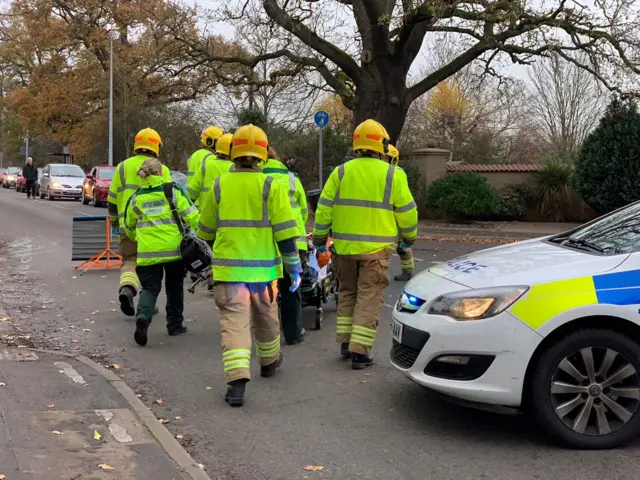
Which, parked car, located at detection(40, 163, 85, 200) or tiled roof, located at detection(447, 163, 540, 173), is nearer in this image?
tiled roof, located at detection(447, 163, 540, 173)

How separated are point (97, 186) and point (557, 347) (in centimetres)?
2526

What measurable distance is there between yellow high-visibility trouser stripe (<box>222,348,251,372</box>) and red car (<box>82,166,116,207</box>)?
2322 centimetres

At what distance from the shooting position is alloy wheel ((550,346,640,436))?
13.5ft

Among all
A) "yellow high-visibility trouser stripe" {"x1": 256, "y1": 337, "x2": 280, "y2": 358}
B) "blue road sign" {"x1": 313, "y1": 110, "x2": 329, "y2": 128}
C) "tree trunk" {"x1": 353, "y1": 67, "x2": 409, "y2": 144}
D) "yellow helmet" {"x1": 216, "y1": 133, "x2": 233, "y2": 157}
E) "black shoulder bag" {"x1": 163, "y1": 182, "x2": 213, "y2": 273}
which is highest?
"tree trunk" {"x1": 353, "y1": 67, "x2": 409, "y2": 144}

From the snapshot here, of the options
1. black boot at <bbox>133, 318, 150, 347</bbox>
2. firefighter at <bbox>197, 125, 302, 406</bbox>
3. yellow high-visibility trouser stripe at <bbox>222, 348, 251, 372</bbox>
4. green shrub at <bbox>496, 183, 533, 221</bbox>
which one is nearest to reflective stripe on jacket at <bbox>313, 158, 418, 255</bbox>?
firefighter at <bbox>197, 125, 302, 406</bbox>

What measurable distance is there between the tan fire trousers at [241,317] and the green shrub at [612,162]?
15.3m

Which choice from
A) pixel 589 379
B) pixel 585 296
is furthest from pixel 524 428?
pixel 585 296

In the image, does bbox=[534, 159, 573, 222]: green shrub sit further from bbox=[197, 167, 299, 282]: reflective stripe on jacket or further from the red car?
bbox=[197, 167, 299, 282]: reflective stripe on jacket

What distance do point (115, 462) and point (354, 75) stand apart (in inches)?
715

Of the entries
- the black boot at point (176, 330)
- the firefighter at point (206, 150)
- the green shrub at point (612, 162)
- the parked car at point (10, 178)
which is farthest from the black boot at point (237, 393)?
the parked car at point (10, 178)

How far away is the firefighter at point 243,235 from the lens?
5.09 metres

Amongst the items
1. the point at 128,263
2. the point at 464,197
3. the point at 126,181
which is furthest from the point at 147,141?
the point at 464,197

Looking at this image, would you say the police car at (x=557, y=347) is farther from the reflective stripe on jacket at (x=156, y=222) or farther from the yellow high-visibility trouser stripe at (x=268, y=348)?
the reflective stripe on jacket at (x=156, y=222)

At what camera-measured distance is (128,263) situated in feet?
24.4
